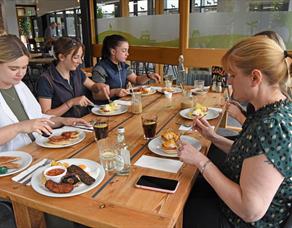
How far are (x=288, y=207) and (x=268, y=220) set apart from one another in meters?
0.09

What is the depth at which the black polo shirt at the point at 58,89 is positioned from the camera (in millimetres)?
2164

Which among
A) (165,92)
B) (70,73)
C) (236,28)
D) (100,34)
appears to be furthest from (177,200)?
(100,34)

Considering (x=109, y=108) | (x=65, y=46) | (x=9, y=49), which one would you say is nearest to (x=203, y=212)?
(x=109, y=108)

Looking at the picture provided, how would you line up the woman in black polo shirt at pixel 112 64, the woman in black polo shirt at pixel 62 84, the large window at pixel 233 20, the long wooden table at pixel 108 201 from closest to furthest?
1. the long wooden table at pixel 108 201
2. the woman in black polo shirt at pixel 62 84
3. the woman in black polo shirt at pixel 112 64
4. the large window at pixel 233 20

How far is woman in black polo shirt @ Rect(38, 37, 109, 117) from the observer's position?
2.14 m

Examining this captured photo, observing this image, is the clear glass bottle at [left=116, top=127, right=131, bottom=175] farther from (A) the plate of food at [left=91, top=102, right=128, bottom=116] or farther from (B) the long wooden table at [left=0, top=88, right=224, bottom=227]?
(A) the plate of food at [left=91, top=102, right=128, bottom=116]

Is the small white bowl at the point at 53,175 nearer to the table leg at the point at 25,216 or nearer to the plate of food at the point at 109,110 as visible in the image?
the table leg at the point at 25,216

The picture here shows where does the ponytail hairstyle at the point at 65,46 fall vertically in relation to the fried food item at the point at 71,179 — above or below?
above

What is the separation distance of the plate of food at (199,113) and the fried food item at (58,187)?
101 cm

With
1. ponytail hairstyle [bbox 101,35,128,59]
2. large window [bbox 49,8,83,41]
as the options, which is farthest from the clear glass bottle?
large window [bbox 49,8,83,41]

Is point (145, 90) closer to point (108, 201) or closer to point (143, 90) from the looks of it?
point (143, 90)

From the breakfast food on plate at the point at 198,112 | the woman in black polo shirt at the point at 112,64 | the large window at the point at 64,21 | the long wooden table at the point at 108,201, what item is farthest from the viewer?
the large window at the point at 64,21

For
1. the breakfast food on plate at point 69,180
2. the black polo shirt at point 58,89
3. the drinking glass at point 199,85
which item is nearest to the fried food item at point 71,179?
the breakfast food on plate at point 69,180

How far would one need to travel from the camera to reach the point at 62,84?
226cm
